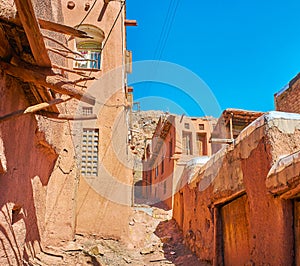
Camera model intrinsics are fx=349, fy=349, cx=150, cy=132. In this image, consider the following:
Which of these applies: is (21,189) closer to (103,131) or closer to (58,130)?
(58,130)

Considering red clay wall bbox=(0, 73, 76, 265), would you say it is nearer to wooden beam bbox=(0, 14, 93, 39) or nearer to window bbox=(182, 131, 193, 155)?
wooden beam bbox=(0, 14, 93, 39)

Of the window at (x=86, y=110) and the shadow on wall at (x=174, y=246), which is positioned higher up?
the window at (x=86, y=110)

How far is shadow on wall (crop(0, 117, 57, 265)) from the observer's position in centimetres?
504

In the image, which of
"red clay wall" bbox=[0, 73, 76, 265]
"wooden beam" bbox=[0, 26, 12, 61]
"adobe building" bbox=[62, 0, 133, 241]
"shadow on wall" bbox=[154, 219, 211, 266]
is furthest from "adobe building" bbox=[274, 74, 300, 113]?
"wooden beam" bbox=[0, 26, 12, 61]

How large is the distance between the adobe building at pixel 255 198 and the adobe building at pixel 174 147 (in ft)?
24.5

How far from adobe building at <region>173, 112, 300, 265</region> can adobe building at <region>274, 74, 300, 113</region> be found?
12.9 feet

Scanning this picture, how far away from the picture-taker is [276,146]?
214 inches

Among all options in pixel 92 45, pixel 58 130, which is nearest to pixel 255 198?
pixel 58 130

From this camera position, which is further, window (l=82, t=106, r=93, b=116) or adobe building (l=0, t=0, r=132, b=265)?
window (l=82, t=106, r=93, b=116)

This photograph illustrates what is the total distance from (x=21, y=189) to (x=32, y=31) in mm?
3040

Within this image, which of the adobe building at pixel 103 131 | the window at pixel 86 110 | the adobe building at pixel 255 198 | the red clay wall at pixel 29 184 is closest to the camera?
the adobe building at pixel 255 198

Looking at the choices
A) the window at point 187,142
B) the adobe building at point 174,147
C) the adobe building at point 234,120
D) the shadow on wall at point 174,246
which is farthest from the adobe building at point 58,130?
the window at point 187,142

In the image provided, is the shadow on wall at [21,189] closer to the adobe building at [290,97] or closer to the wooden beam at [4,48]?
the wooden beam at [4,48]

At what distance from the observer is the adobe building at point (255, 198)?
4.89 m
